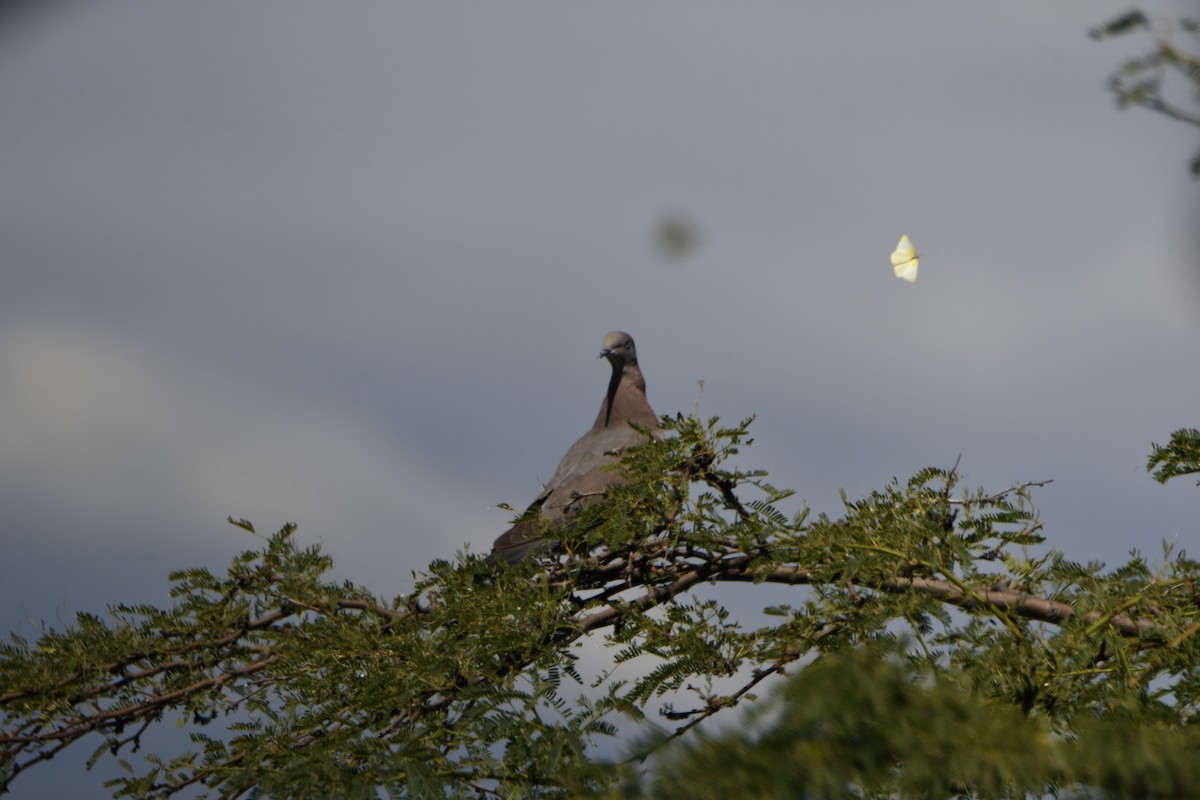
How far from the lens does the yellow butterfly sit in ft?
16.7

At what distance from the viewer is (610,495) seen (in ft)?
13.9

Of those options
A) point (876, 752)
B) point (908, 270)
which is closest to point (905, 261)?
point (908, 270)

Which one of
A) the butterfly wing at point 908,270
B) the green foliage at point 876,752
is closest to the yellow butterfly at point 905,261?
the butterfly wing at point 908,270

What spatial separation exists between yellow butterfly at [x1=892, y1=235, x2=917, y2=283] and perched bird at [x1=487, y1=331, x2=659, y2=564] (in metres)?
1.37

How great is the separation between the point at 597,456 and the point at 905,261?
2.54 metres

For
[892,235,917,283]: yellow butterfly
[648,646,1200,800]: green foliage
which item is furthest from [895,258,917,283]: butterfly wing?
[648,646,1200,800]: green foliage

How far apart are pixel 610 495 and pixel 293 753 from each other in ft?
4.73

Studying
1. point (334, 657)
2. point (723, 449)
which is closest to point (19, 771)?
point (334, 657)

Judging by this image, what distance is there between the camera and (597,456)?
7.07 m

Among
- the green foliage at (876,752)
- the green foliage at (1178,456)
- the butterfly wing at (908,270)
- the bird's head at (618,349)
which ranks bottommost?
the green foliage at (876,752)

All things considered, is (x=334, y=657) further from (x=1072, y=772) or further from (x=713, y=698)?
(x=1072, y=772)

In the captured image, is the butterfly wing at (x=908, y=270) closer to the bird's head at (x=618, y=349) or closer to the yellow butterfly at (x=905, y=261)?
the yellow butterfly at (x=905, y=261)

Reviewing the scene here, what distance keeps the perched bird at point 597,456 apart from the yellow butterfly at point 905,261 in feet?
4.50

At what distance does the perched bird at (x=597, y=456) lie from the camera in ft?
16.9
